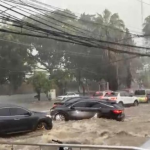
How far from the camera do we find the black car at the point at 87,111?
711 inches

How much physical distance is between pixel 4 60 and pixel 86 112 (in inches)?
1070

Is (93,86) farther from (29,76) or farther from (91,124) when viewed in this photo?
(91,124)

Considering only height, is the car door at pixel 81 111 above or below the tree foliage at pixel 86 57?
below

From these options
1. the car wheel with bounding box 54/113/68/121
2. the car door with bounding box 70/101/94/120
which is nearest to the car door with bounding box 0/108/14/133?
the car wheel with bounding box 54/113/68/121

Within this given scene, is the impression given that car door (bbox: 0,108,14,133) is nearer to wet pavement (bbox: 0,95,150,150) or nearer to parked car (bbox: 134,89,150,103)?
wet pavement (bbox: 0,95,150,150)

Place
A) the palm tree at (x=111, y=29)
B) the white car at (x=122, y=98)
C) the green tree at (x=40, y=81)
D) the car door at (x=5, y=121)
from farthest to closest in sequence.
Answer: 1. the palm tree at (x=111, y=29)
2. the green tree at (x=40, y=81)
3. the white car at (x=122, y=98)
4. the car door at (x=5, y=121)

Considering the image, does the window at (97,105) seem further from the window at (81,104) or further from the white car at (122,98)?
the white car at (122,98)

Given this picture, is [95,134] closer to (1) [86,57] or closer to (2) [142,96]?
(2) [142,96]

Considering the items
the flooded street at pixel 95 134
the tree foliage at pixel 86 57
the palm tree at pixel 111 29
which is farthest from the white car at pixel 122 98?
the palm tree at pixel 111 29

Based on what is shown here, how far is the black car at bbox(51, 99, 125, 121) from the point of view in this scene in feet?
59.2

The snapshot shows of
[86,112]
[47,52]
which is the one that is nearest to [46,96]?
[47,52]

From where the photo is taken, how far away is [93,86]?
2354 inches

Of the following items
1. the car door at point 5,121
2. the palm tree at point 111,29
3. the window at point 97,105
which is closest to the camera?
the car door at point 5,121

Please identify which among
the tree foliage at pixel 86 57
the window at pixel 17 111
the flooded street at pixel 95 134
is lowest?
the flooded street at pixel 95 134
